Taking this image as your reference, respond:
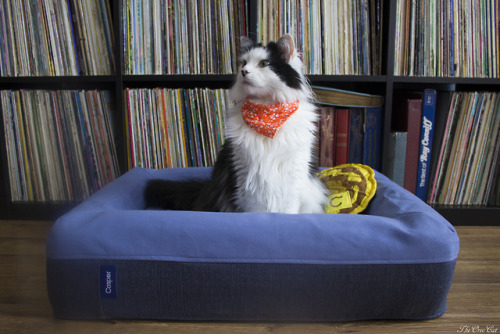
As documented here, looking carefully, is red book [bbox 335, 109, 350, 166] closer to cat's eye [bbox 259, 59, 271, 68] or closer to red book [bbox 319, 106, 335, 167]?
red book [bbox 319, 106, 335, 167]

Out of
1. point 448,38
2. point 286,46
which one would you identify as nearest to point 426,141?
point 448,38

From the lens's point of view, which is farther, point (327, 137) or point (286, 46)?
point (327, 137)

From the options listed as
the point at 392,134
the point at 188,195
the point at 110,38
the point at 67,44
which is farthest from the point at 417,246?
the point at 67,44

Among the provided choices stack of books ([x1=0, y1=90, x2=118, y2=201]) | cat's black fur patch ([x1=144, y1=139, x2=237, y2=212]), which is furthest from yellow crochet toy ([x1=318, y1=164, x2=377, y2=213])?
stack of books ([x1=0, y1=90, x2=118, y2=201])

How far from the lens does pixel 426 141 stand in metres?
1.79

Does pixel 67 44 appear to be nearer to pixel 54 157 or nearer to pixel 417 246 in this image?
pixel 54 157

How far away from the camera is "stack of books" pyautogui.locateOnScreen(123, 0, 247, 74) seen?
5.69 feet

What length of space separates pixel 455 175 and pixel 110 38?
166 cm

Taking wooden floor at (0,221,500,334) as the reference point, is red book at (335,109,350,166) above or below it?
above

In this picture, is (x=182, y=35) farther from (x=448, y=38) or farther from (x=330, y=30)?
(x=448, y=38)

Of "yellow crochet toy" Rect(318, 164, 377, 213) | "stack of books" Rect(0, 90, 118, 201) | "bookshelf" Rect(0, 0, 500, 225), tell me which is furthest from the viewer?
"stack of books" Rect(0, 90, 118, 201)

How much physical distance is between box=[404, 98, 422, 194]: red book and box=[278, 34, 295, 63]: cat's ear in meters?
0.84

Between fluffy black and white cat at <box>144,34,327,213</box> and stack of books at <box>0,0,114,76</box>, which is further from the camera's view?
stack of books at <box>0,0,114,76</box>

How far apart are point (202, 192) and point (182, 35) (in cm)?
79
